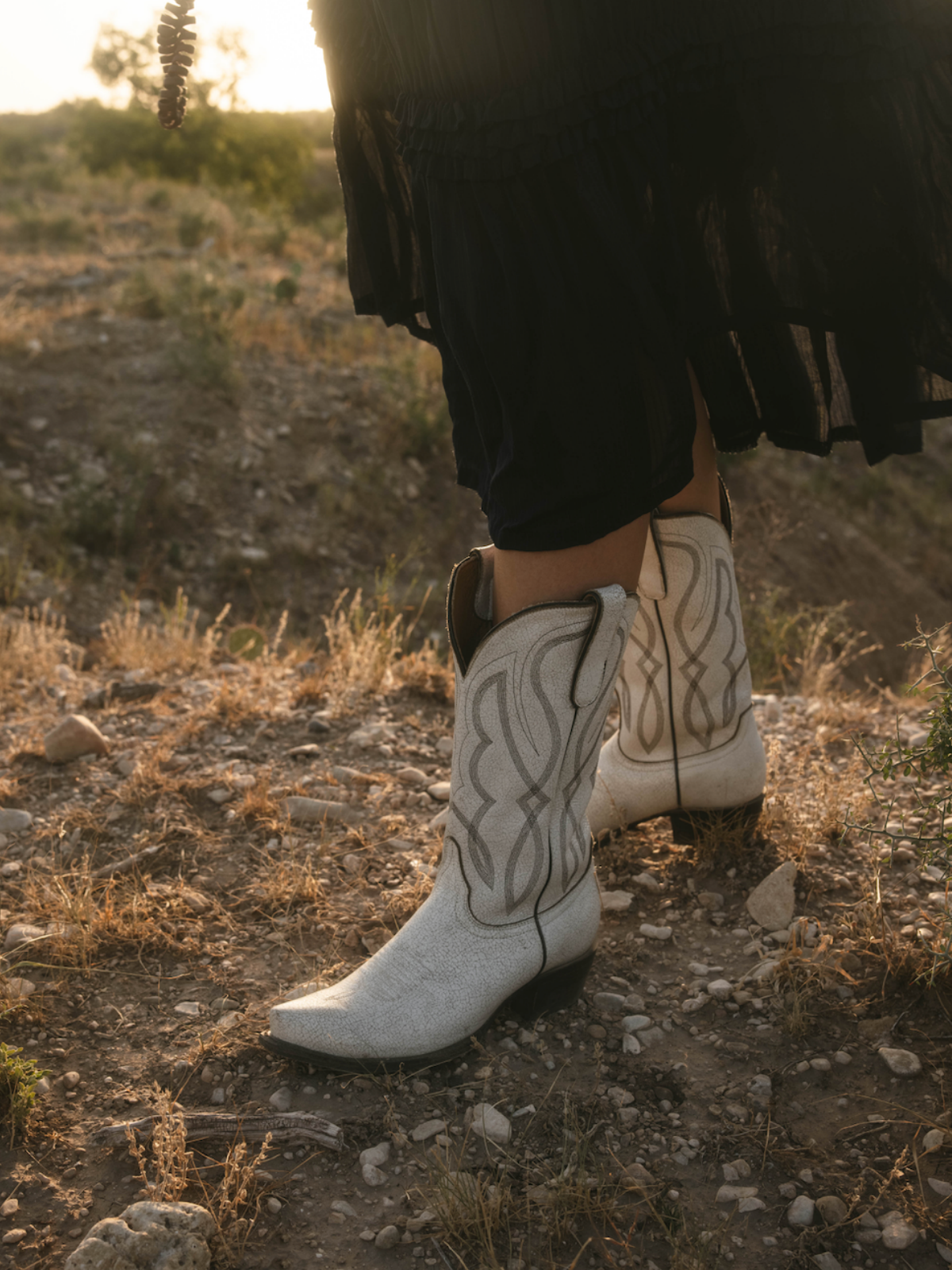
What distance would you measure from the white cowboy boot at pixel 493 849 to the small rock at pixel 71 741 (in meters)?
1.13

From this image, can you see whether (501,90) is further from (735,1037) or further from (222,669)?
(222,669)

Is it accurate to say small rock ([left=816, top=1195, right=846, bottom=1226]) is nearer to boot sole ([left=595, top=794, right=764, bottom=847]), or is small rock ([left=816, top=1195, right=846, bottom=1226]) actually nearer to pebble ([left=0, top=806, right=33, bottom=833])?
boot sole ([left=595, top=794, right=764, bottom=847])

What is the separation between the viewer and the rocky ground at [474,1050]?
1.03 metres

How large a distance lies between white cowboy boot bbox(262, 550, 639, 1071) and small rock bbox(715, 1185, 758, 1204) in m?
0.34

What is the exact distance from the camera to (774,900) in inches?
61.8

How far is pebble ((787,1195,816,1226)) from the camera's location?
103 cm

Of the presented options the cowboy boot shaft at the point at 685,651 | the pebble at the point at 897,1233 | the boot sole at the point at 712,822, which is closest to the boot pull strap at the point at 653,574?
the cowboy boot shaft at the point at 685,651

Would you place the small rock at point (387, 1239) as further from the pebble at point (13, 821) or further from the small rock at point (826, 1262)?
the pebble at point (13, 821)

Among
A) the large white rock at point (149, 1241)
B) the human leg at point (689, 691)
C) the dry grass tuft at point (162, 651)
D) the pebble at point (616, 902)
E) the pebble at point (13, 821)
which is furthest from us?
the dry grass tuft at point (162, 651)

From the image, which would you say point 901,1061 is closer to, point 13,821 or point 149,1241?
point 149,1241

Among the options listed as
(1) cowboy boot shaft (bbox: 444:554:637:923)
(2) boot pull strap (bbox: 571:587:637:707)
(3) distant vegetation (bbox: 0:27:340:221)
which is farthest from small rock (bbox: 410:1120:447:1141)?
(3) distant vegetation (bbox: 0:27:340:221)

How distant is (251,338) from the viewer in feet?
23.3

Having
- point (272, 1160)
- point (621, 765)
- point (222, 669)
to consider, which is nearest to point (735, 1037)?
point (621, 765)

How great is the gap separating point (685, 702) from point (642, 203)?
825 millimetres
